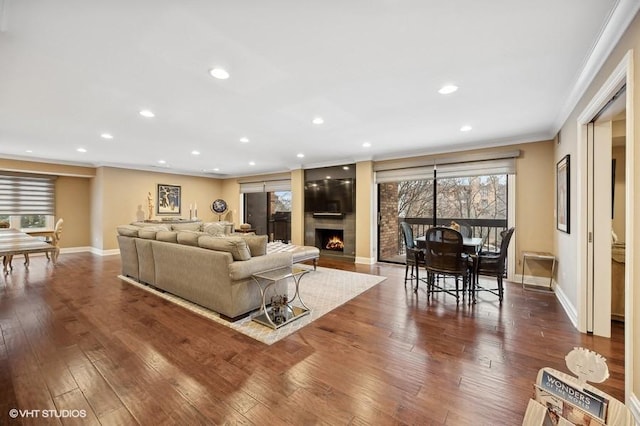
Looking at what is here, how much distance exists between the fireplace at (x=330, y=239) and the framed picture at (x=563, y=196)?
4070 mm

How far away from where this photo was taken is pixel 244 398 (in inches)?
68.6

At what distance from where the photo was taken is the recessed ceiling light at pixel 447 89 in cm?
264

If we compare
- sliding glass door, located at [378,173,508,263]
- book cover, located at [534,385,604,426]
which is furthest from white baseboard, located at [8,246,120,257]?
book cover, located at [534,385,604,426]

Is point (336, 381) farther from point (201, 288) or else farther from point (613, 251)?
point (613, 251)

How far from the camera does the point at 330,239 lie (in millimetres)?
6965

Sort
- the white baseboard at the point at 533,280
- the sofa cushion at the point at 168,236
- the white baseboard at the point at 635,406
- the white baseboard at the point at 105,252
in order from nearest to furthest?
the white baseboard at the point at 635,406, the sofa cushion at the point at 168,236, the white baseboard at the point at 533,280, the white baseboard at the point at 105,252

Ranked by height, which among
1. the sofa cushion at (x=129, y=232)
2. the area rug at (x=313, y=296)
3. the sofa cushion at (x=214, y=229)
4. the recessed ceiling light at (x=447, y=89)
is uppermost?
the recessed ceiling light at (x=447, y=89)

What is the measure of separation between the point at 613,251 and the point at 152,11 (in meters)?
4.73

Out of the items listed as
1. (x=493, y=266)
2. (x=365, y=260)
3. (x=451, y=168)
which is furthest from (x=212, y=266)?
(x=451, y=168)

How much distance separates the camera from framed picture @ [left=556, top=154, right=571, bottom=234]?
3215 mm

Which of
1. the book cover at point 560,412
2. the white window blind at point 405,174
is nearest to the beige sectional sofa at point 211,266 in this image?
the book cover at point 560,412

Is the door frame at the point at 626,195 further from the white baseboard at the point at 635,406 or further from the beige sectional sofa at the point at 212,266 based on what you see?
Answer: the beige sectional sofa at the point at 212,266

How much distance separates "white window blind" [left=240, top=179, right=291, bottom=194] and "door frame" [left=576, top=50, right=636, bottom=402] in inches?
245

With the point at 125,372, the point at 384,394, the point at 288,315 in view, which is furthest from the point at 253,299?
the point at 384,394
